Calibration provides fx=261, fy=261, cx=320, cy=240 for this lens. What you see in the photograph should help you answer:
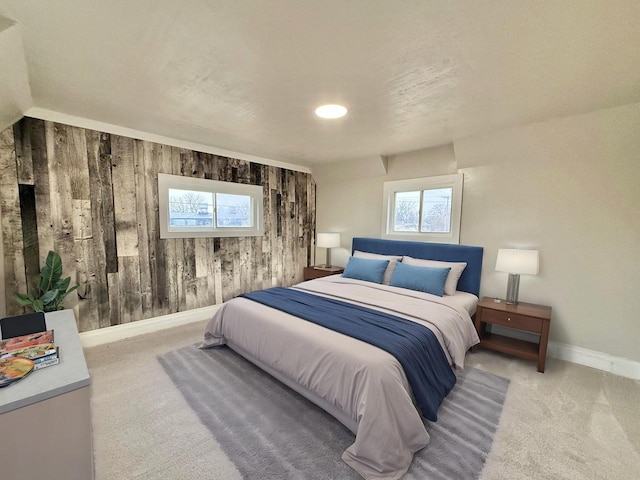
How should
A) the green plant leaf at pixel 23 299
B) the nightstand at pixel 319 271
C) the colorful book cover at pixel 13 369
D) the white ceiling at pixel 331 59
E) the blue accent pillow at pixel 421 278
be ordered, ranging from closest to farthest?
the colorful book cover at pixel 13 369, the white ceiling at pixel 331 59, the green plant leaf at pixel 23 299, the blue accent pillow at pixel 421 278, the nightstand at pixel 319 271

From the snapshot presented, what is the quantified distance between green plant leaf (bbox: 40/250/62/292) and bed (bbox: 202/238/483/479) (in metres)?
1.49

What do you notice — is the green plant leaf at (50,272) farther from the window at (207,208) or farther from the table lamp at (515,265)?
the table lamp at (515,265)

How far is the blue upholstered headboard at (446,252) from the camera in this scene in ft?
10.5

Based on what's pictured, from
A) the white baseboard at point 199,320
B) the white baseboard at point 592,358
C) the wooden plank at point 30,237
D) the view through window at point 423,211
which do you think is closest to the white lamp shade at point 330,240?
the view through window at point 423,211

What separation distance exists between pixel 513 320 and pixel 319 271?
2.74 meters

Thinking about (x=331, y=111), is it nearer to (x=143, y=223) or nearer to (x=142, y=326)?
(x=143, y=223)

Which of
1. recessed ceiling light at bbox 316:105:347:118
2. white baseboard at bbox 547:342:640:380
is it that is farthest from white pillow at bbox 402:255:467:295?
recessed ceiling light at bbox 316:105:347:118

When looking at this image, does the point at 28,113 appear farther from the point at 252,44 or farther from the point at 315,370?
the point at 315,370

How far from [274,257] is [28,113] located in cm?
322

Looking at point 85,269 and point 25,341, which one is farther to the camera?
point 85,269

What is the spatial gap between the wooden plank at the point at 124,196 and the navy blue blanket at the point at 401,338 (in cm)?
192

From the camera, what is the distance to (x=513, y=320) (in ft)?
8.48

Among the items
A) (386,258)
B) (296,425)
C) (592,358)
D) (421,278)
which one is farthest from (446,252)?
(296,425)

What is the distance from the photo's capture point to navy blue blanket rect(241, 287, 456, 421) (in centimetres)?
168
